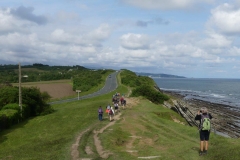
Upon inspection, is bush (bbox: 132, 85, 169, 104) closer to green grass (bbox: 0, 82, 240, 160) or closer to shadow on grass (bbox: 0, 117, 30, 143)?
green grass (bbox: 0, 82, 240, 160)

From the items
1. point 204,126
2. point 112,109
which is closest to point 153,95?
point 112,109

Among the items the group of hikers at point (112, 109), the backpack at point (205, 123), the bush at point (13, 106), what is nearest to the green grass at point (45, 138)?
the group of hikers at point (112, 109)

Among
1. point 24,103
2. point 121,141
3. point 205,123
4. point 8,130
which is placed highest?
point 205,123

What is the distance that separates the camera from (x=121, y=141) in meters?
21.5

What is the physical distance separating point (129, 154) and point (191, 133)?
915 cm

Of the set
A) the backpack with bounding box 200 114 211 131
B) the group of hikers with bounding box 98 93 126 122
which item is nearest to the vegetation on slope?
the group of hikers with bounding box 98 93 126 122

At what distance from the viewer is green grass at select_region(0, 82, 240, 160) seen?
55.7 feet

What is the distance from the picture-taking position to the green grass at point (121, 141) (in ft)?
55.7

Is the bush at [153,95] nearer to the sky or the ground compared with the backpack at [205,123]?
nearer to the ground

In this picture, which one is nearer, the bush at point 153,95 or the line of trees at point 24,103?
the line of trees at point 24,103

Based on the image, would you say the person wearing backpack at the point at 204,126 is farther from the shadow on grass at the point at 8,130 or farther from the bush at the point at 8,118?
the bush at the point at 8,118

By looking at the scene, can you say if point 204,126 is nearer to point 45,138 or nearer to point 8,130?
point 45,138

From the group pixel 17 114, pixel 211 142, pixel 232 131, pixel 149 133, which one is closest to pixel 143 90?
pixel 232 131

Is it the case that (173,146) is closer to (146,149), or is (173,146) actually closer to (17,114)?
(146,149)
